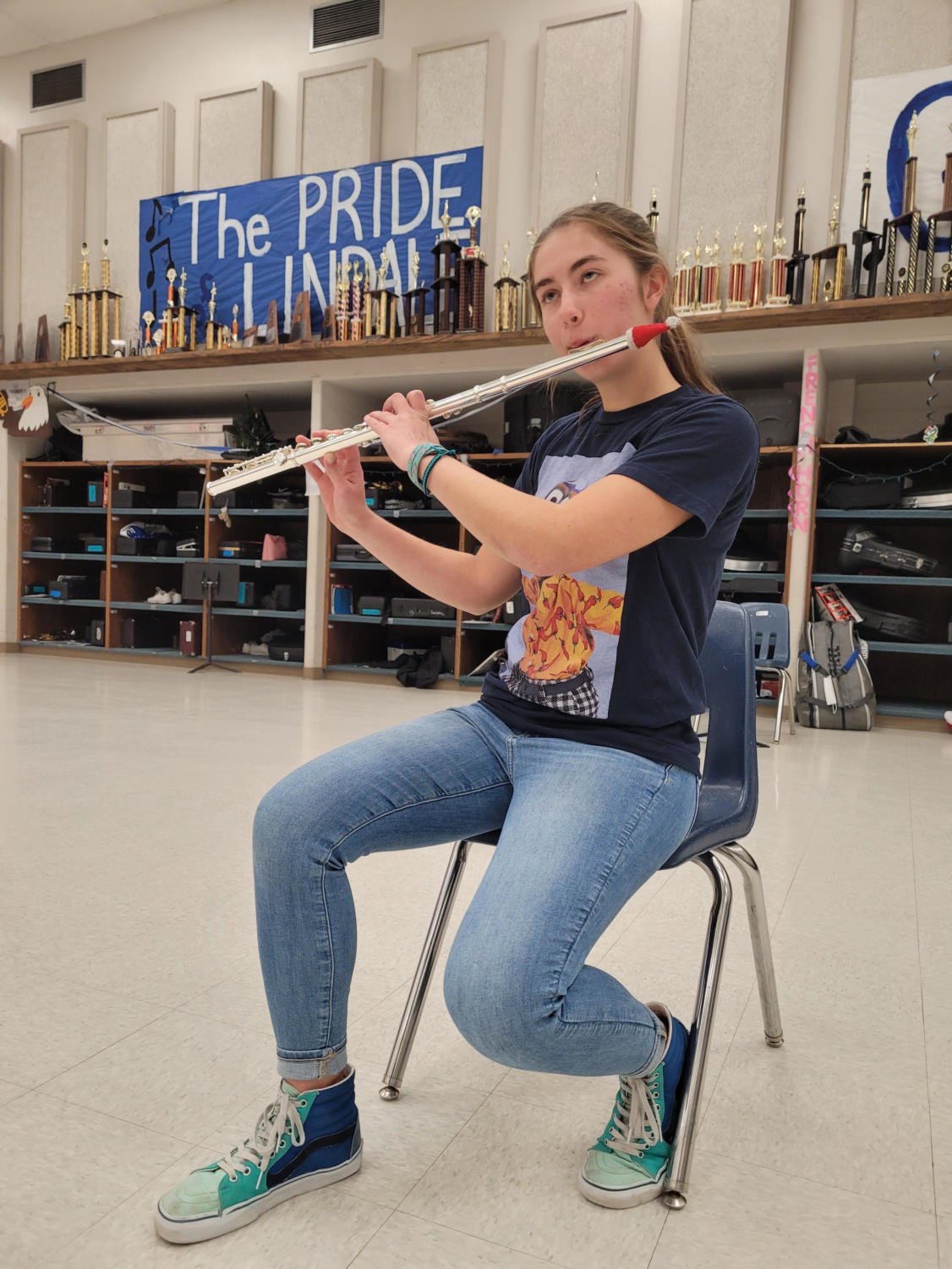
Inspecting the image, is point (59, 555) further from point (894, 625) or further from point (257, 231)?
point (894, 625)

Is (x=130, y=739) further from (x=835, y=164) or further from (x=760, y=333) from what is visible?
(x=835, y=164)

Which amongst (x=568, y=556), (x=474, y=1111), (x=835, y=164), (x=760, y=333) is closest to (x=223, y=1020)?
(x=474, y=1111)

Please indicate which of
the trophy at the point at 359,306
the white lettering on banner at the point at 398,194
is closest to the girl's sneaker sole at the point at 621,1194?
the trophy at the point at 359,306

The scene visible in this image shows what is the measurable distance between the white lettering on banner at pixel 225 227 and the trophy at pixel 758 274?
147 inches

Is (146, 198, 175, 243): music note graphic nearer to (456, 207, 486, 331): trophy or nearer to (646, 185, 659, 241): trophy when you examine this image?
(456, 207, 486, 331): trophy

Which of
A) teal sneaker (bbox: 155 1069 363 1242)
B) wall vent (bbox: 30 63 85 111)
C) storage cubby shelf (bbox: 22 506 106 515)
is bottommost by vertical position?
teal sneaker (bbox: 155 1069 363 1242)

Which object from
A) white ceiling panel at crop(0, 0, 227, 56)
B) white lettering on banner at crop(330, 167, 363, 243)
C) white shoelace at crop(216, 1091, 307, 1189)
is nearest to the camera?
white shoelace at crop(216, 1091, 307, 1189)

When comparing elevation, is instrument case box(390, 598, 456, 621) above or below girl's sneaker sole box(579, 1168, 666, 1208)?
above

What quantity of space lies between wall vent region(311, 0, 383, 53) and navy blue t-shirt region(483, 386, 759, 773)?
675 centimetres

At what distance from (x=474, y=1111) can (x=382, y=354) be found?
550 cm

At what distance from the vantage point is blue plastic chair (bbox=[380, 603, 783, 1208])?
113 centimetres

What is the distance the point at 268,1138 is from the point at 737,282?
5.30 m

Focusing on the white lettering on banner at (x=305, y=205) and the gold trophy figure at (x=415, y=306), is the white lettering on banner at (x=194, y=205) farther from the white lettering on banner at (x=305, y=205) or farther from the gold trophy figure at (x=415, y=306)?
the gold trophy figure at (x=415, y=306)

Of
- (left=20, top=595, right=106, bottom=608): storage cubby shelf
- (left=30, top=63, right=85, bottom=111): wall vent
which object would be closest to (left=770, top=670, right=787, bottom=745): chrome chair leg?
(left=20, top=595, right=106, bottom=608): storage cubby shelf
